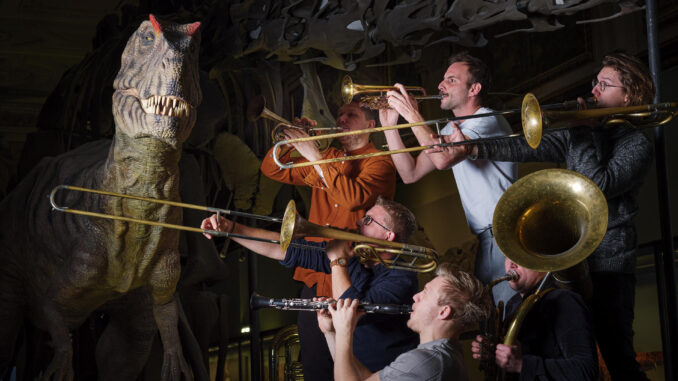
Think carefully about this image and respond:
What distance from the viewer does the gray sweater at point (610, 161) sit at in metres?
3.57

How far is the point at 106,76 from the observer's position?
4.91 meters

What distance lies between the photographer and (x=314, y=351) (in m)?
4.17

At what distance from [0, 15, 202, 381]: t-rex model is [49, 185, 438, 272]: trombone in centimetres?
9

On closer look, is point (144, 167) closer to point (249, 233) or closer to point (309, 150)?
point (249, 233)

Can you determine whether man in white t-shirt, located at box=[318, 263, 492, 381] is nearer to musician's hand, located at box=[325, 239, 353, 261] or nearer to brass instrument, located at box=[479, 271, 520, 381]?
brass instrument, located at box=[479, 271, 520, 381]

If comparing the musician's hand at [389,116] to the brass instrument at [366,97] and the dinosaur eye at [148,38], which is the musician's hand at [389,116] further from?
the dinosaur eye at [148,38]

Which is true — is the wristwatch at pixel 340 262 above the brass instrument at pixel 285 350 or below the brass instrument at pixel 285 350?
above

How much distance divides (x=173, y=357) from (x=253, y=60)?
1.90m

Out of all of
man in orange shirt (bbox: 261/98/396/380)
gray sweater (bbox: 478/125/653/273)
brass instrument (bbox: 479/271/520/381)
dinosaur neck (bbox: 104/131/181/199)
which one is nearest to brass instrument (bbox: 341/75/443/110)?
man in orange shirt (bbox: 261/98/396/380)

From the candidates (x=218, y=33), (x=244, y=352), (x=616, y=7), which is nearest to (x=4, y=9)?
(x=218, y=33)

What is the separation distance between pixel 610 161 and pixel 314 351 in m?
1.57

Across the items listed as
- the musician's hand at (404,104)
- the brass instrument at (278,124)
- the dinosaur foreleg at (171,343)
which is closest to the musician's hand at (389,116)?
the musician's hand at (404,104)

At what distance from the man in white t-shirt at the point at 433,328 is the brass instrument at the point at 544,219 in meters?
0.18

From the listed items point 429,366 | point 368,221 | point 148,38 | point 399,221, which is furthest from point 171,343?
point 429,366
